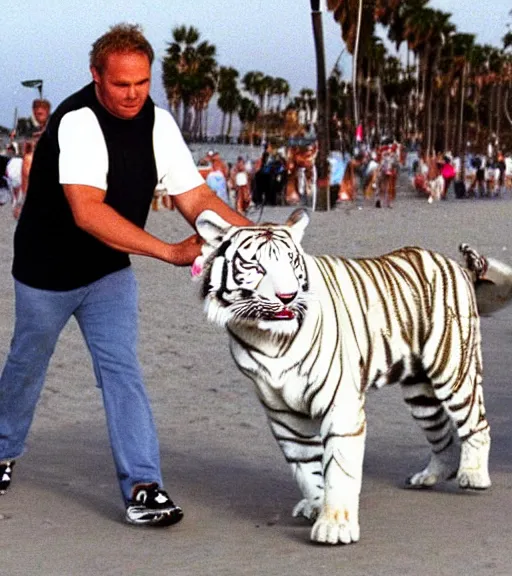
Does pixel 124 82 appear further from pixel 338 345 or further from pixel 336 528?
pixel 336 528

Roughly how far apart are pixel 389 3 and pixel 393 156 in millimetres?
19937

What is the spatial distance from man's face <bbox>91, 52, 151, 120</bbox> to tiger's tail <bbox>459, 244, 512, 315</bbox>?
5.82 feet

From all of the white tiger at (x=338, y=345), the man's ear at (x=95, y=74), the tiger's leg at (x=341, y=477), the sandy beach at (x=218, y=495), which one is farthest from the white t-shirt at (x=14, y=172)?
the tiger's leg at (x=341, y=477)

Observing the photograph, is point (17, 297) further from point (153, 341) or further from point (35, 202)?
point (153, 341)

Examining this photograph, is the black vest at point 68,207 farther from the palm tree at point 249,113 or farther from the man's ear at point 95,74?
the palm tree at point 249,113

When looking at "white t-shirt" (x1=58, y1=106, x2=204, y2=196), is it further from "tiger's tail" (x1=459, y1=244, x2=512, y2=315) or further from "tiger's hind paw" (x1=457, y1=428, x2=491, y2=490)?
"tiger's hind paw" (x1=457, y1=428, x2=491, y2=490)

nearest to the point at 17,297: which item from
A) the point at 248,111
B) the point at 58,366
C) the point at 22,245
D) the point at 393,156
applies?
the point at 22,245

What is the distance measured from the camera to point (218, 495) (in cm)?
722

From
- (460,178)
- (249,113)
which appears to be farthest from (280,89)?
(460,178)

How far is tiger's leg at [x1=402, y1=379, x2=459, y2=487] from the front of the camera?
7.16 meters

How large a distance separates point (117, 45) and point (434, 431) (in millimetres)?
2186

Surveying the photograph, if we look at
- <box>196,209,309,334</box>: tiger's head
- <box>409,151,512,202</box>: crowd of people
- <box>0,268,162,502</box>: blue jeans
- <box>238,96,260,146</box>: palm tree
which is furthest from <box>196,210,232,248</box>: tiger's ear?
<box>238,96,260,146</box>: palm tree

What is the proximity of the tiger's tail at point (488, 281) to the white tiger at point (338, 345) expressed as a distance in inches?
13.4

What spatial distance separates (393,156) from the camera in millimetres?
53562
